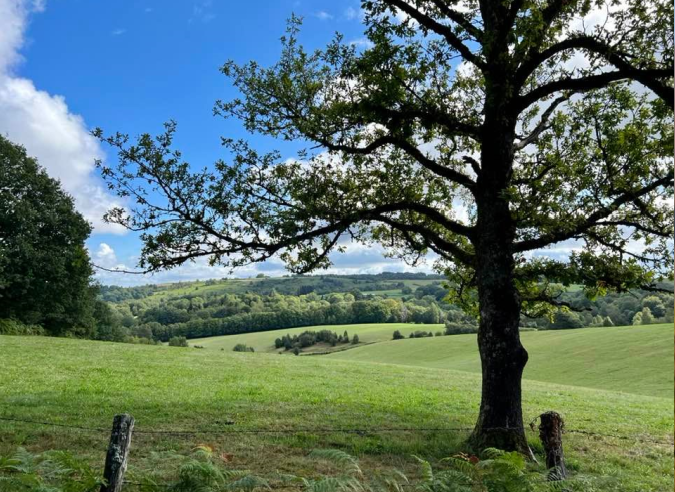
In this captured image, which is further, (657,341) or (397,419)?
(657,341)

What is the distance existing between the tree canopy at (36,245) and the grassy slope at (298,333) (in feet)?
125

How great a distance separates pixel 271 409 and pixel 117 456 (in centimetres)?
1000

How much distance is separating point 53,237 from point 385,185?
36.8 m

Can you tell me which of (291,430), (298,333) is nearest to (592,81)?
(291,430)

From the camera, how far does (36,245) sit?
39.3m

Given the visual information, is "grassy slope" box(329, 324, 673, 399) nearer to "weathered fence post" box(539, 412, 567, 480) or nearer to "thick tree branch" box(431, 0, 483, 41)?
"weathered fence post" box(539, 412, 567, 480)

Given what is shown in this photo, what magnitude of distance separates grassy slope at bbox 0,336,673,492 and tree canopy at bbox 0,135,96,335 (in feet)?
32.8

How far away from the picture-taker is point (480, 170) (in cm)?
1201

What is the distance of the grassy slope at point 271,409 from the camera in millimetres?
10570

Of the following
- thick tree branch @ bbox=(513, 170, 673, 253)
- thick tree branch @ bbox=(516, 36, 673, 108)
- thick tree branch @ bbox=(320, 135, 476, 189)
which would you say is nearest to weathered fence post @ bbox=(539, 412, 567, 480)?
thick tree branch @ bbox=(513, 170, 673, 253)

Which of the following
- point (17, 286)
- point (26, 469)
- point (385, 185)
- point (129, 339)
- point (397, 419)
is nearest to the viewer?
point (26, 469)

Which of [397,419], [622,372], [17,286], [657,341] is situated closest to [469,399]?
[397,419]

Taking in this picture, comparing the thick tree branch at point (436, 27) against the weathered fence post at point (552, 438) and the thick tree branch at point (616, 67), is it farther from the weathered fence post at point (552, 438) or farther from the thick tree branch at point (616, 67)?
the weathered fence post at point (552, 438)

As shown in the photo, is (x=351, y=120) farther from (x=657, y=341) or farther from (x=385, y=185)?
(x=657, y=341)
